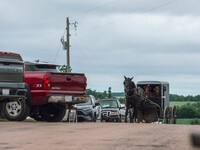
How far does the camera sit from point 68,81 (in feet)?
54.7

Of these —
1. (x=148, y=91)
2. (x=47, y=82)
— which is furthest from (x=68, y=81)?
(x=148, y=91)

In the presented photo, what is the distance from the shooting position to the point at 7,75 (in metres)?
15.5

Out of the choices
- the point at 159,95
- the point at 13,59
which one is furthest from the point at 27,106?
the point at 159,95

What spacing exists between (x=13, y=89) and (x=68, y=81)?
7.49ft

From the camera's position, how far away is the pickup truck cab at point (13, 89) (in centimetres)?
1536

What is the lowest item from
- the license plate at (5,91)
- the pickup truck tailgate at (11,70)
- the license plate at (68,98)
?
the license plate at (68,98)

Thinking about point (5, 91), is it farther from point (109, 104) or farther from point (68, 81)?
point (109, 104)

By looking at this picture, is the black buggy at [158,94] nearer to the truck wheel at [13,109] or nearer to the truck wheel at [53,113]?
the truck wheel at [53,113]

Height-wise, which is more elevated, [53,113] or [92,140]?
[92,140]

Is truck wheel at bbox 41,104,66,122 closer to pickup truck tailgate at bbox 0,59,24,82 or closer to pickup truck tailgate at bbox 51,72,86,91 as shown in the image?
pickup truck tailgate at bbox 51,72,86,91

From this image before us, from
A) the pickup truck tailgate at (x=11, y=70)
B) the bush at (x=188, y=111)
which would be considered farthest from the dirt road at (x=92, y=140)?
the bush at (x=188, y=111)

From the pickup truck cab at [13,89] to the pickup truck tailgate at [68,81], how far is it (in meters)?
1.09

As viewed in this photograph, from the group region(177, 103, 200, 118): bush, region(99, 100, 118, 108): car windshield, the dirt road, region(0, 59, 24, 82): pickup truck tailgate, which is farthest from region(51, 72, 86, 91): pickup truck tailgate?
region(177, 103, 200, 118): bush

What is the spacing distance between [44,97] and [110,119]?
15.3 meters
